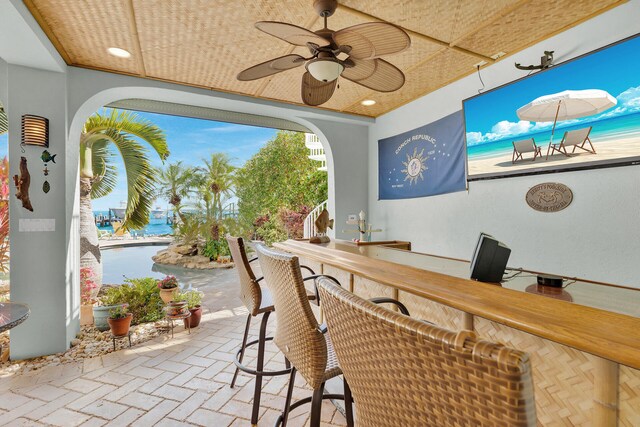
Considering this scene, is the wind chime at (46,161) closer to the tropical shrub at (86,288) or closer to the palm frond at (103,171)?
the tropical shrub at (86,288)

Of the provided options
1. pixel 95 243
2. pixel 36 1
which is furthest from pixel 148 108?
pixel 95 243

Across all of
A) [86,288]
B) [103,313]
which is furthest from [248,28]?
[86,288]

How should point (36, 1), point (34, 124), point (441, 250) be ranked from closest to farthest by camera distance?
point (36, 1) < point (34, 124) < point (441, 250)

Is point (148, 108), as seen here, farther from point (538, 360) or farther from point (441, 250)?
point (538, 360)

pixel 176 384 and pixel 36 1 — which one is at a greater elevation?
pixel 36 1

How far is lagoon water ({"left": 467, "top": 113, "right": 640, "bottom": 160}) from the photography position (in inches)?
76.8

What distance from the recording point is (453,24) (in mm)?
2287

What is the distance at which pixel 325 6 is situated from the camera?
196cm

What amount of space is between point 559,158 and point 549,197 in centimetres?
32

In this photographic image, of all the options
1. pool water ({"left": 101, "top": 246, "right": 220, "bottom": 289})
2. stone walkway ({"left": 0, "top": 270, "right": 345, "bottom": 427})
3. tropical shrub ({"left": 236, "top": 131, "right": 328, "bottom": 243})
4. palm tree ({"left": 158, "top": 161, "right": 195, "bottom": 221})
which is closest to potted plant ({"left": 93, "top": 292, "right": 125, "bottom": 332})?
stone walkway ({"left": 0, "top": 270, "right": 345, "bottom": 427})

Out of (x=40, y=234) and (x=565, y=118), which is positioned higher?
(x=565, y=118)

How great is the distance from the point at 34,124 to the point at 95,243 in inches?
76.7

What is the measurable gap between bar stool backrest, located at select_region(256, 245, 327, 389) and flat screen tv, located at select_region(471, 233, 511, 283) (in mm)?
766

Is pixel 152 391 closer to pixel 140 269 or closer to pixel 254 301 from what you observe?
pixel 254 301
